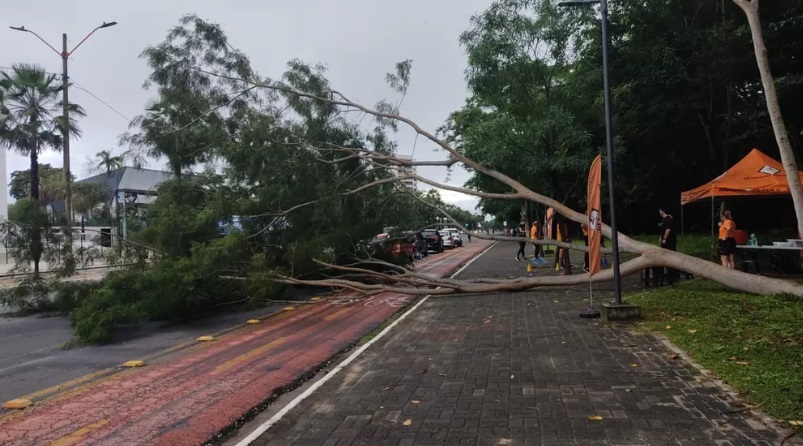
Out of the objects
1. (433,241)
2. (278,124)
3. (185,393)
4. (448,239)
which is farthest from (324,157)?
(448,239)

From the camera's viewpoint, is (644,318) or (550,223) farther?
(550,223)

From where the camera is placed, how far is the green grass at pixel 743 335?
4.96 m

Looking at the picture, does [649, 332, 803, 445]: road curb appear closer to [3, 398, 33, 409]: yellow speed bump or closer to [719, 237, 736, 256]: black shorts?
[719, 237, 736, 256]: black shorts

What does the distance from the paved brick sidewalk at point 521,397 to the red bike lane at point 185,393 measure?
0.69 metres

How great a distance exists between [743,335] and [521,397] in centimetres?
364

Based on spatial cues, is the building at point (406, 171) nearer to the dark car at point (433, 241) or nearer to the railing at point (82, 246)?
the railing at point (82, 246)

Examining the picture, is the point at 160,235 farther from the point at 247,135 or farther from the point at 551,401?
the point at 551,401

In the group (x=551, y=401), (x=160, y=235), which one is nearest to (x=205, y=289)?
(x=160, y=235)

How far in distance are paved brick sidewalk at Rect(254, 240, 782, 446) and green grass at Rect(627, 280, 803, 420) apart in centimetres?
30

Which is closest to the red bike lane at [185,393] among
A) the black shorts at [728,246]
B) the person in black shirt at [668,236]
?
the person in black shirt at [668,236]

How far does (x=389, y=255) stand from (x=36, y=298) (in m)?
8.37

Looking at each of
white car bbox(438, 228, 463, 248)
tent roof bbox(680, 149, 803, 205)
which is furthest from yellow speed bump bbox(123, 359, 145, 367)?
white car bbox(438, 228, 463, 248)

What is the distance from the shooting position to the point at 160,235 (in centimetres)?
1155

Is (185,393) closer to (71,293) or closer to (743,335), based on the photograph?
(743,335)
